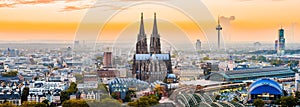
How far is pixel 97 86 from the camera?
33.4 feet

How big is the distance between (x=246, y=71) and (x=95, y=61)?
20.2ft

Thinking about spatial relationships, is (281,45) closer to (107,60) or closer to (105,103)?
(107,60)

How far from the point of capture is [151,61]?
39.5 ft

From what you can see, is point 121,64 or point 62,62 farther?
point 62,62

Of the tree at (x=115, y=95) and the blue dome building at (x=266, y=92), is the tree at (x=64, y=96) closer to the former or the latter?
the tree at (x=115, y=95)

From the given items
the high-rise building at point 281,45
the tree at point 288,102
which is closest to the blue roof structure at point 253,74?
the tree at point 288,102

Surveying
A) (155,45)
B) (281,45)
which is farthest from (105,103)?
(281,45)

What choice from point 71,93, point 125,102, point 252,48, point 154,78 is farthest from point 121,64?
point 252,48

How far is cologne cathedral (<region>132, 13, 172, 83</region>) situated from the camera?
1175 cm

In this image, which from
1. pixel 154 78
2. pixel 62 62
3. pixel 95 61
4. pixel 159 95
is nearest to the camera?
pixel 159 95

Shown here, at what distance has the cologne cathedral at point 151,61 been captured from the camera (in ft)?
38.6

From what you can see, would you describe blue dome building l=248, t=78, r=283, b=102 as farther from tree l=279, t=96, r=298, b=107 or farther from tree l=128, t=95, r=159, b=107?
tree l=128, t=95, r=159, b=107

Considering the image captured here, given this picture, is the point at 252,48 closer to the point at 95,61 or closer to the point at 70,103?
the point at 95,61

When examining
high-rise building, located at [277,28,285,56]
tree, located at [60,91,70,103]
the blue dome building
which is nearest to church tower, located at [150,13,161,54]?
the blue dome building
